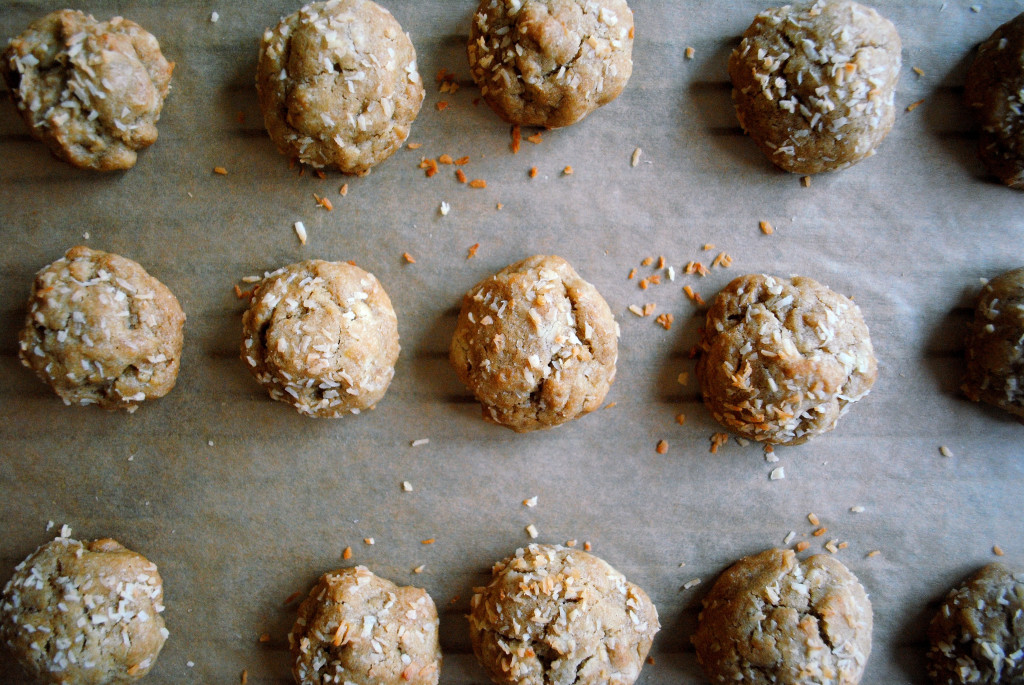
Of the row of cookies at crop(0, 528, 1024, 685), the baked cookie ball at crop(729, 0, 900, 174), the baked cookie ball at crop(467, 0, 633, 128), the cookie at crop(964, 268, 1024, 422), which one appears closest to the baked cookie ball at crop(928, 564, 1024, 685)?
the row of cookies at crop(0, 528, 1024, 685)

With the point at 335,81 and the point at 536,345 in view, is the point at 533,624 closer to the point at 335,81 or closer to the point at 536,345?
the point at 536,345

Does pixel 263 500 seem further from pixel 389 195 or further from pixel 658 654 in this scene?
pixel 658 654

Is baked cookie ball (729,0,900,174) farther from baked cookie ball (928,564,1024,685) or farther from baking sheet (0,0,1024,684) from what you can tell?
baked cookie ball (928,564,1024,685)

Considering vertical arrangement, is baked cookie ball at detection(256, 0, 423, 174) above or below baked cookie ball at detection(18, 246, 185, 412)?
above

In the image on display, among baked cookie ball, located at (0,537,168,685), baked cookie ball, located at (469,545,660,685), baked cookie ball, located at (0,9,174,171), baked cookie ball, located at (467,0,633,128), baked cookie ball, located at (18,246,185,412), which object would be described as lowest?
baked cookie ball, located at (0,537,168,685)

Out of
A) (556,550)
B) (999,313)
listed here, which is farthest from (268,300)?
(999,313)

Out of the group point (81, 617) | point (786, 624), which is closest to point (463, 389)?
point (786, 624)
